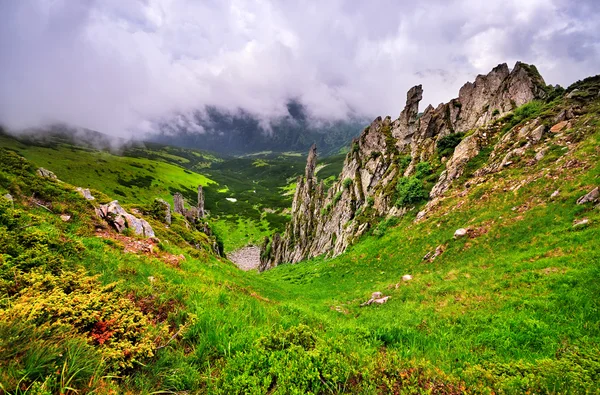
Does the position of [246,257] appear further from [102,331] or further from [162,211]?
[102,331]

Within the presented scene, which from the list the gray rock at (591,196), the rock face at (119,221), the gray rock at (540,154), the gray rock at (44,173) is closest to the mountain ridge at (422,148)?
the gray rock at (540,154)

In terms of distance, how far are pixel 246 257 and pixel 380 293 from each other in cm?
9529

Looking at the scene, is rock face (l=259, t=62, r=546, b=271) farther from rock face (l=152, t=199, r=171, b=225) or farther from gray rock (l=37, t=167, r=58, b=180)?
gray rock (l=37, t=167, r=58, b=180)

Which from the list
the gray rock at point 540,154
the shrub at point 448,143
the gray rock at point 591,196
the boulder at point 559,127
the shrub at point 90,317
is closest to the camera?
the shrub at point 90,317

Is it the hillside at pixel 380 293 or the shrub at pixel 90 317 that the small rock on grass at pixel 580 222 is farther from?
the shrub at pixel 90 317

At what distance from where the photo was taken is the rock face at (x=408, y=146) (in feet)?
119

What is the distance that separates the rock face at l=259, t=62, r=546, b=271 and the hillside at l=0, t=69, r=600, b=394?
2.37ft

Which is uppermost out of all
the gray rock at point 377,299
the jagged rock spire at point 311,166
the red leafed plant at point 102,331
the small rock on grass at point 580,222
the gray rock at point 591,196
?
the jagged rock spire at point 311,166

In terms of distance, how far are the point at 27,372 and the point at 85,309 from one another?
200 cm

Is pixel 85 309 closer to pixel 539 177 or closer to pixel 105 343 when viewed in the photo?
pixel 105 343

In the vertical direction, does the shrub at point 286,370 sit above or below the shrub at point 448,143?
below

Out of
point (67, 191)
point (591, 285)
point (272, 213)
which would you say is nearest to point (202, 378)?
point (591, 285)

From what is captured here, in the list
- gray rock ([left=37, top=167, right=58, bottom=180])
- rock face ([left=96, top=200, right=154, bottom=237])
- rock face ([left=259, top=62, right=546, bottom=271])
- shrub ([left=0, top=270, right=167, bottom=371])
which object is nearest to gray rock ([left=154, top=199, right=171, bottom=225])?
gray rock ([left=37, top=167, right=58, bottom=180])

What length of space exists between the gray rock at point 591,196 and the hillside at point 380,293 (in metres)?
0.08
